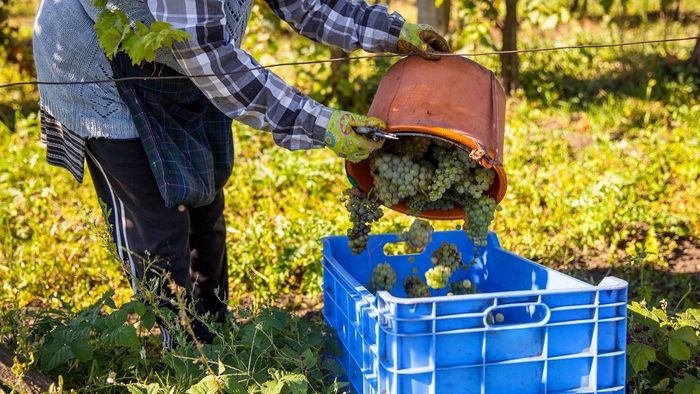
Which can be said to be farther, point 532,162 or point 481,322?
point 532,162

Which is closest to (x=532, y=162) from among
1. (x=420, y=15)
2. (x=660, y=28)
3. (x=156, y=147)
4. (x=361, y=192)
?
(x=420, y=15)

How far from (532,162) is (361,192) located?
2.25 meters

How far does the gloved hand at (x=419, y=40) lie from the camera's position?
2.46m

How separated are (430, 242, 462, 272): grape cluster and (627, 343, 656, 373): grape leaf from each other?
19.6 inches

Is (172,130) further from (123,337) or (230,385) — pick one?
(230,385)

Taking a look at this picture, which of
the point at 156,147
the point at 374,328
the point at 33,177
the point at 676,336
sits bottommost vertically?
the point at 33,177

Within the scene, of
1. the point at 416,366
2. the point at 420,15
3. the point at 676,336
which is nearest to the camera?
the point at 416,366

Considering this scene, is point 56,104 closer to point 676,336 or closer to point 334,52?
point 676,336

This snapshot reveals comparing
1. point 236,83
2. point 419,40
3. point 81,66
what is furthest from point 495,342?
point 81,66

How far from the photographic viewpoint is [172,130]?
7.91 ft

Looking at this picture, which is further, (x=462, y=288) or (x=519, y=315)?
(x=462, y=288)

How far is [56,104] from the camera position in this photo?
2367mm

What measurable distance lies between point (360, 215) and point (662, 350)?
0.87m

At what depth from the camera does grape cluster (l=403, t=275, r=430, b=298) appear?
7.71ft
